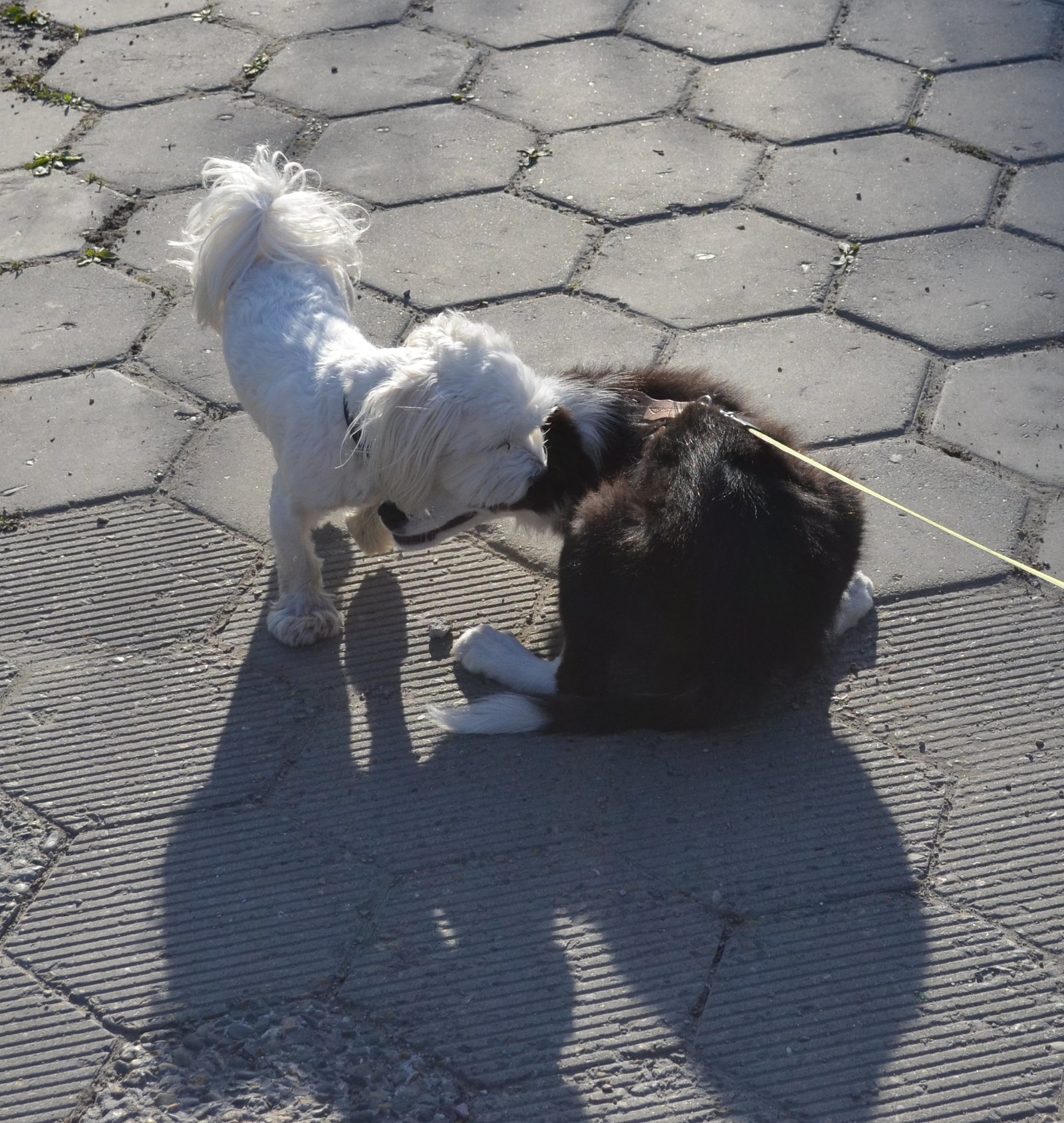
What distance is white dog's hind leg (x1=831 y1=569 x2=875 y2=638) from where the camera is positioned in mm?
3133

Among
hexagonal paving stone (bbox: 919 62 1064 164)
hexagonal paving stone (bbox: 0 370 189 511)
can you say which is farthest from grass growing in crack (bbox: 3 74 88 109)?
hexagonal paving stone (bbox: 919 62 1064 164)

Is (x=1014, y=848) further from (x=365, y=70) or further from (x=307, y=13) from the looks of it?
Answer: (x=307, y=13)

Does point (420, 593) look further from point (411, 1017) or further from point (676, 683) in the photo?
point (411, 1017)

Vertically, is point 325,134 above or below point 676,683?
above

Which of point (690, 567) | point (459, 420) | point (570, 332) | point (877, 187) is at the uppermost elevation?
point (877, 187)

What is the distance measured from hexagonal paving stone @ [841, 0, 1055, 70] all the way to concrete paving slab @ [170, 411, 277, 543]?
10.3 feet

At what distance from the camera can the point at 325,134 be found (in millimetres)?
4859

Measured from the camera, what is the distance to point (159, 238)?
4.50 metres

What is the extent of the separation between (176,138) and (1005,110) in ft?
10.6

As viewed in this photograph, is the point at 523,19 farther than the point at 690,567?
Yes

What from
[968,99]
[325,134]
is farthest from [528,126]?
[968,99]

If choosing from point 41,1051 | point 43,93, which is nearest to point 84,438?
point 41,1051

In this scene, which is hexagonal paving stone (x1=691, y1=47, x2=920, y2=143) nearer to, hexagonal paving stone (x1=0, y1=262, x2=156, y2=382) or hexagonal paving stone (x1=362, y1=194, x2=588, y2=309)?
hexagonal paving stone (x1=362, y1=194, x2=588, y2=309)

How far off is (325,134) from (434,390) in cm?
255
